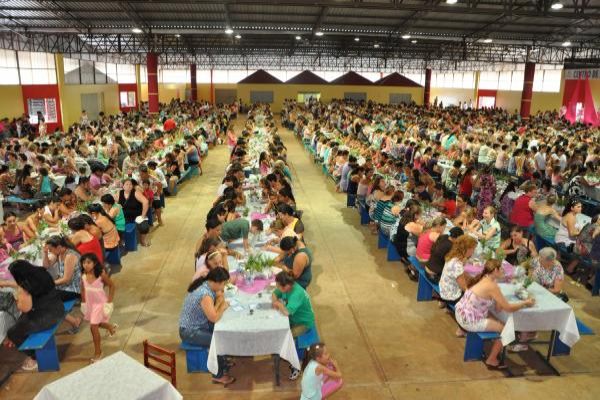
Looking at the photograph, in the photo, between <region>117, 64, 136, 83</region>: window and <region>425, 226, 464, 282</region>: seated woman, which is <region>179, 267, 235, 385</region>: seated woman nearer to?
<region>425, 226, 464, 282</region>: seated woman

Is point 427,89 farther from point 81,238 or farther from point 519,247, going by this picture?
point 81,238

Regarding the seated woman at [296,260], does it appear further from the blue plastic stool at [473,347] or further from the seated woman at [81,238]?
the seated woman at [81,238]

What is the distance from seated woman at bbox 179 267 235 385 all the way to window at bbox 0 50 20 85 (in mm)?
20194

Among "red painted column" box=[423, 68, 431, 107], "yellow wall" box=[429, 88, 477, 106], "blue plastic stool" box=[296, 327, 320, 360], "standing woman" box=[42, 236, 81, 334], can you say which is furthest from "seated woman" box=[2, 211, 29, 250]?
"yellow wall" box=[429, 88, 477, 106]

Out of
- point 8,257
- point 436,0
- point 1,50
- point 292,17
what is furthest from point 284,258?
point 1,50

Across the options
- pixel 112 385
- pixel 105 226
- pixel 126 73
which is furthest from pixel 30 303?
pixel 126 73

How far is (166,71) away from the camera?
4775cm

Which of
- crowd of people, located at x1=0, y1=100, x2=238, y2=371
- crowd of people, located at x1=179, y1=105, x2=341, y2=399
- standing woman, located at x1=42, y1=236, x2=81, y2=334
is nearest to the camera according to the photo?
crowd of people, located at x1=179, y1=105, x2=341, y2=399

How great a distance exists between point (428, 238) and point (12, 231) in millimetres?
5479

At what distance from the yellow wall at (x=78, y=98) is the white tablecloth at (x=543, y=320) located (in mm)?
25485

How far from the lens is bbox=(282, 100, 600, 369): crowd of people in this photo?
545 cm

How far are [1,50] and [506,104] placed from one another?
1385 inches

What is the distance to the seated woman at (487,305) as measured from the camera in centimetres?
477

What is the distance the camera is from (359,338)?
18.4 ft
